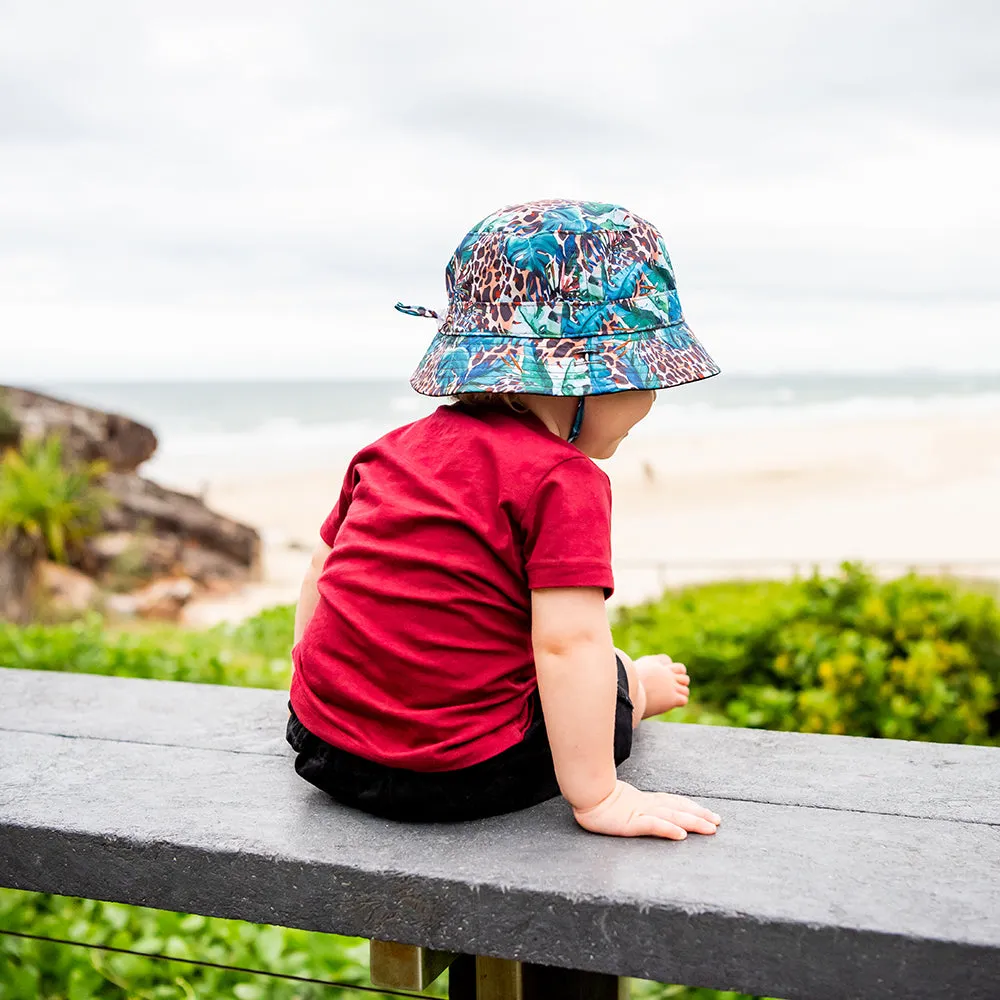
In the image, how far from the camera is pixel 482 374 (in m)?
1.78

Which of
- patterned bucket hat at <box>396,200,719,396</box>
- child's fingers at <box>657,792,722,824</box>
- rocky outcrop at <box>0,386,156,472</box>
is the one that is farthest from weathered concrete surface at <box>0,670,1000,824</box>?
rocky outcrop at <box>0,386,156,472</box>

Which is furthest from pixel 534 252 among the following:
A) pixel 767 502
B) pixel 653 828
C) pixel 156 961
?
pixel 767 502

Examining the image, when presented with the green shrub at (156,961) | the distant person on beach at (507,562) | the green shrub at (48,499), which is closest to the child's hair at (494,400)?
the distant person on beach at (507,562)

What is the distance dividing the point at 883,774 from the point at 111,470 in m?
11.6

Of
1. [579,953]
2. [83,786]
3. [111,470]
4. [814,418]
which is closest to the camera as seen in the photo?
[579,953]

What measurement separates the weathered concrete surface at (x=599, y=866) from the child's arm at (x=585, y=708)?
47 mm

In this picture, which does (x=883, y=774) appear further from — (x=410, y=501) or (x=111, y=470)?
Answer: (x=111, y=470)

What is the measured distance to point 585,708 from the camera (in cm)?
169

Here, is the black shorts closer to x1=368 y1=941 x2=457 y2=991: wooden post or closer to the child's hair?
x1=368 y1=941 x2=457 y2=991: wooden post

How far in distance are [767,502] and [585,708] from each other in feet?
59.7

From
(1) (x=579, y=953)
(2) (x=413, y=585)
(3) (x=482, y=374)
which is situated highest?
(3) (x=482, y=374)

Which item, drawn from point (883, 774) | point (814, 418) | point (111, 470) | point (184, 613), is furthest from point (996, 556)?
point (814, 418)

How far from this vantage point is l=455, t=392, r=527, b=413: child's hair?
1.87 metres

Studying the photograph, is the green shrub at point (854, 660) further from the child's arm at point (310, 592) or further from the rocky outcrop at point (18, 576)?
the rocky outcrop at point (18, 576)
